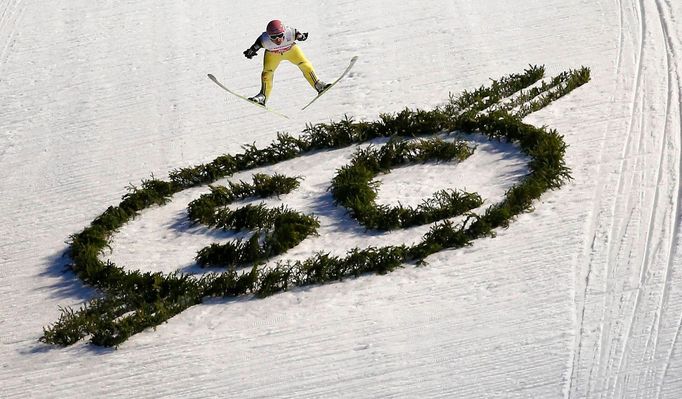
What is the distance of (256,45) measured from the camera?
16.4m

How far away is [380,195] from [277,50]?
250 centimetres

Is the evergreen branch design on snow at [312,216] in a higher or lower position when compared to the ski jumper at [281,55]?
lower

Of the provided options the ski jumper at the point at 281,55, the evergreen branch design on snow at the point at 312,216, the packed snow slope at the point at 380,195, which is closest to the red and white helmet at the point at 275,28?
the ski jumper at the point at 281,55

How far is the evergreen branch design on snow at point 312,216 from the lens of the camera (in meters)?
14.4

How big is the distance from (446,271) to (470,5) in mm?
8724

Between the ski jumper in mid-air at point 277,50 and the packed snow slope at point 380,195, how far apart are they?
43.7 inches

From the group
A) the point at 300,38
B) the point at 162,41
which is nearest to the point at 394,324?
the point at 300,38

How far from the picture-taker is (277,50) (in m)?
16.7

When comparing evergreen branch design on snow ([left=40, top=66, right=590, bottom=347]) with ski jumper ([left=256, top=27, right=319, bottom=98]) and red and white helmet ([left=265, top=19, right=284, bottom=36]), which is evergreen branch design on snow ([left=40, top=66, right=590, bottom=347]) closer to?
ski jumper ([left=256, top=27, right=319, bottom=98])

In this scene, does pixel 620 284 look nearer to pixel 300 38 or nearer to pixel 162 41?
pixel 300 38

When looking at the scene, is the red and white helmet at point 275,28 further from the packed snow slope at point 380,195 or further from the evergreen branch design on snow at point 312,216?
the packed snow slope at point 380,195

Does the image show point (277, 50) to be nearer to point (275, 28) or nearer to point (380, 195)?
point (275, 28)

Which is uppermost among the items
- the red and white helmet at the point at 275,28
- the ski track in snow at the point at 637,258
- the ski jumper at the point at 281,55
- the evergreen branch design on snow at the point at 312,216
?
the red and white helmet at the point at 275,28

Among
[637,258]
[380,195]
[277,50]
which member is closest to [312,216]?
[380,195]
